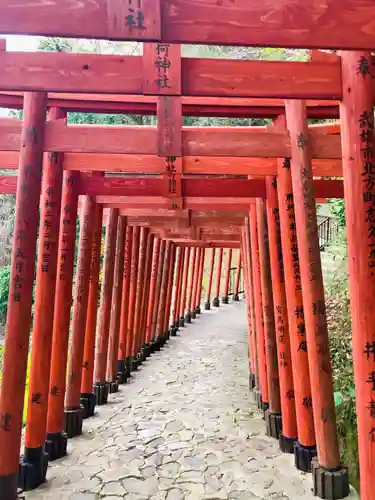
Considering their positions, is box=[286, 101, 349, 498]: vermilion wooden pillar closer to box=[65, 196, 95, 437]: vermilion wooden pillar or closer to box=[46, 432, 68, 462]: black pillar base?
box=[46, 432, 68, 462]: black pillar base

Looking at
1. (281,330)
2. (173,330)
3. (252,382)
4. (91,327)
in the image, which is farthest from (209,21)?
(173,330)

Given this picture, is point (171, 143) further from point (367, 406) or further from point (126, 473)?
point (126, 473)

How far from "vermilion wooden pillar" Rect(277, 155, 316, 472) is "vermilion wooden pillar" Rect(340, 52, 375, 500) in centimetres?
155

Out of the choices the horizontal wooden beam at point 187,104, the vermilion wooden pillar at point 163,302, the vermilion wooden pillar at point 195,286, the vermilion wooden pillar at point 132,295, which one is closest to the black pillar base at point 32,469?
the horizontal wooden beam at point 187,104

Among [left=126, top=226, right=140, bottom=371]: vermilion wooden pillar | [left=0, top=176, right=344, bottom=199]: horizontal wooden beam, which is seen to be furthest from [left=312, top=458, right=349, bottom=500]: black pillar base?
[left=126, top=226, right=140, bottom=371]: vermilion wooden pillar

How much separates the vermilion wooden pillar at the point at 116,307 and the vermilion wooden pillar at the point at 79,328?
2.19 metres

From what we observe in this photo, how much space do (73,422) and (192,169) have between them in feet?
13.1

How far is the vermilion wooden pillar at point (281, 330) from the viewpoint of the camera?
5426mm

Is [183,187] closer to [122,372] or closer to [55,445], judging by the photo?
[55,445]

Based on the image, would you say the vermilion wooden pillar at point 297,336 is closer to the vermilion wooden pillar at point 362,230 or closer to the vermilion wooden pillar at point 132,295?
the vermilion wooden pillar at point 362,230

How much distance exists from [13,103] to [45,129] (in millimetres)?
1187

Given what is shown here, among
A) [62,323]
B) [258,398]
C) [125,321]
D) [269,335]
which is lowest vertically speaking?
[258,398]

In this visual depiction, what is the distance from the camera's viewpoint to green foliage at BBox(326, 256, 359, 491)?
256 inches

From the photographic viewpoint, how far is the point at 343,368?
743cm
